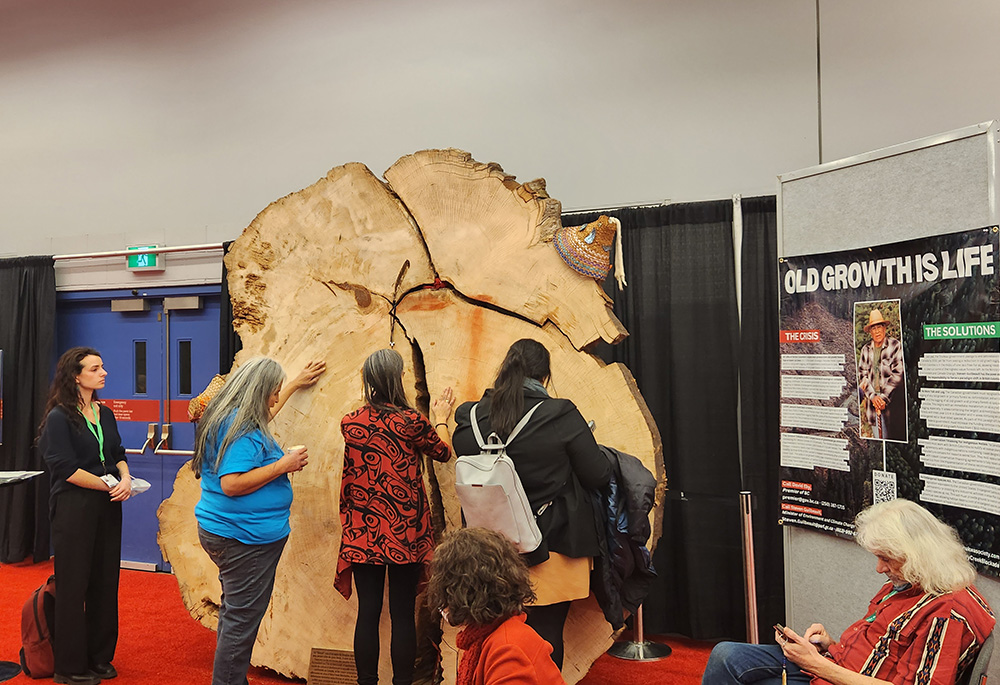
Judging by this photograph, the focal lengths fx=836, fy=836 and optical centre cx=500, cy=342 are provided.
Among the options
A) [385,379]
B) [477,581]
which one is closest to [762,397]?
[385,379]

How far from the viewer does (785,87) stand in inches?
157

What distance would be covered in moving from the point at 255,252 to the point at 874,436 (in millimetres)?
2475

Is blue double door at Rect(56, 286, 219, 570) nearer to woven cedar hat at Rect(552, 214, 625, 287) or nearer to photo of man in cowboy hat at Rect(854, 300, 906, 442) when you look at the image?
woven cedar hat at Rect(552, 214, 625, 287)

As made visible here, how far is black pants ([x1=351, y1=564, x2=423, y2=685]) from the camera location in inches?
110

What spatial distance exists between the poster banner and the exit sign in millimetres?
4112

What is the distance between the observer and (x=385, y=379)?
2.80 meters

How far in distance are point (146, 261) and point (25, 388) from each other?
1281 mm

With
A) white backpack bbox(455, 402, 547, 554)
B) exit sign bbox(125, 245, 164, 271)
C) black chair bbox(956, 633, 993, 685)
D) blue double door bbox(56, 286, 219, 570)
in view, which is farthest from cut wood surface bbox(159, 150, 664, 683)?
exit sign bbox(125, 245, 164, 271)

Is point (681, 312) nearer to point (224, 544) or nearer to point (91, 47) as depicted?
point (224, 544)

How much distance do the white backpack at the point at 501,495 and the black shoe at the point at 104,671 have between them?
1975 millimetres

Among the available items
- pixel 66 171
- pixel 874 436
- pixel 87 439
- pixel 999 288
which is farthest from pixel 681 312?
pixel 66 171

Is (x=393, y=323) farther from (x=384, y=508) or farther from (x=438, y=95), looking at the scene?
(x=438, y=95)

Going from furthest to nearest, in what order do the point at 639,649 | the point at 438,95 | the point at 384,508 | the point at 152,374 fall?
the point at 152,374
the point at 438,95
the point at 639,649
the point at 384,508

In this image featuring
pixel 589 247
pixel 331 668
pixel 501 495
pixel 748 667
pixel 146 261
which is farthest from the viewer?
pixel 146 261
